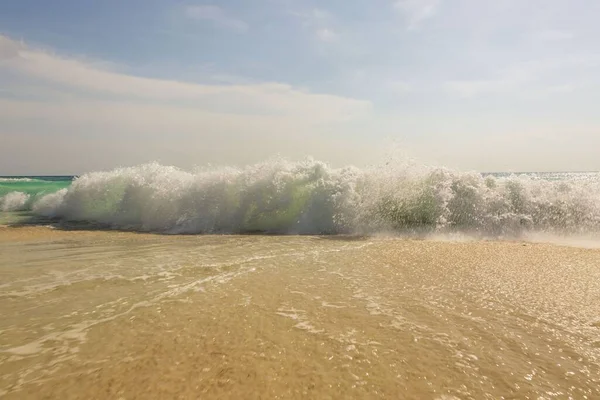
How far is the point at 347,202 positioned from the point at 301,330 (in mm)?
7534

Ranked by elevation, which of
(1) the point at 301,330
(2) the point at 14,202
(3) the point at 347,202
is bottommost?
(1) the point at 301,330

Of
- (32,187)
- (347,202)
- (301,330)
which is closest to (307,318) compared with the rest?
(301,330)

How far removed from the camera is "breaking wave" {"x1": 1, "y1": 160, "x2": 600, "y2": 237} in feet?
29.5

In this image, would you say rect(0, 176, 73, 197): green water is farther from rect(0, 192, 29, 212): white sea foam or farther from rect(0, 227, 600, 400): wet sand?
rect(0, 227, 600, 400): wet sand

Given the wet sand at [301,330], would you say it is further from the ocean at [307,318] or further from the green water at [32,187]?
the green water at [32,187]

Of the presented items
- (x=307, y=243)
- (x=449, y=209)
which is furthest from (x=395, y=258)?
(x=449, y=209)

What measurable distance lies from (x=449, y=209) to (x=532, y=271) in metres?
5.00

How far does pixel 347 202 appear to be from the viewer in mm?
10094

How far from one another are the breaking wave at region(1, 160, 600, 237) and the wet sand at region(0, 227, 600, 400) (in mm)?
4232

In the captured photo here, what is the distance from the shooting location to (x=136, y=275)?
14.4 feet

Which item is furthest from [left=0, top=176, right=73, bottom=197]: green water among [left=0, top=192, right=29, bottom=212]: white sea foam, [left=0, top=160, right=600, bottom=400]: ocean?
[left=0, top=160, right=600, bottom=400]: ocean

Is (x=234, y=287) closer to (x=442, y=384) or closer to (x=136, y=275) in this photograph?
(x=136, y=275)

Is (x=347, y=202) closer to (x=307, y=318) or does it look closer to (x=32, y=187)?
(x=307, y=318)

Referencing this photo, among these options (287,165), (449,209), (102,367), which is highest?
(287,165)
